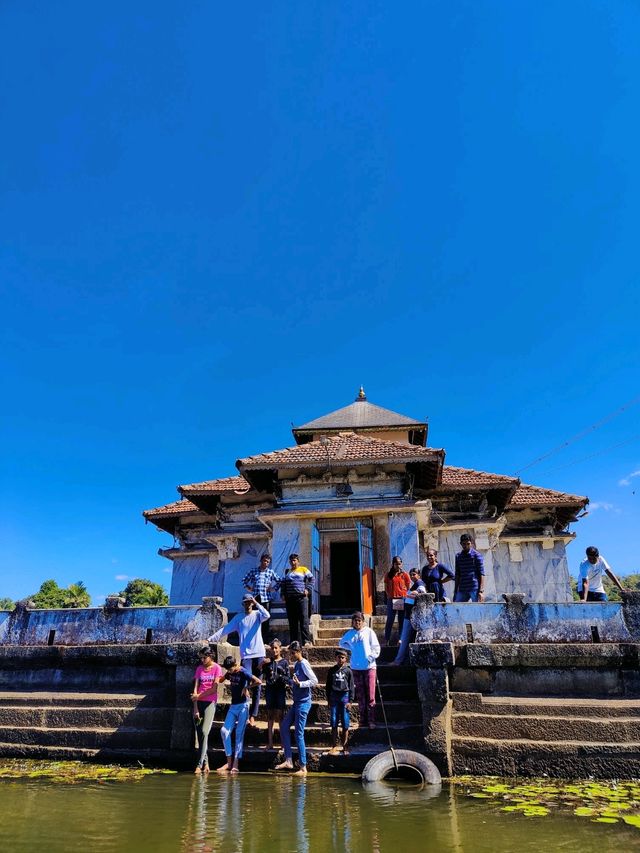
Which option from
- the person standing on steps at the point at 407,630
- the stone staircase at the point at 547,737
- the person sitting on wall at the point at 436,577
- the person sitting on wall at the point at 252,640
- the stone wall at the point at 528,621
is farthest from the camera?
the person sitting on wall at the point at 436,577

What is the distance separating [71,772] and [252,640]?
2656mm

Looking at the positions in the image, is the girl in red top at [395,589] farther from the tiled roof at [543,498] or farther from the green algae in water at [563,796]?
the tiled roof at [543,498]

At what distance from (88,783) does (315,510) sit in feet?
23.0

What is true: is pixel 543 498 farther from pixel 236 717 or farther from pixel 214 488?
pixel 236 717

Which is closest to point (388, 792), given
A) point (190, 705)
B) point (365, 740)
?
point (365, 740)

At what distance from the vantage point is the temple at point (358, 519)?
12328 mm

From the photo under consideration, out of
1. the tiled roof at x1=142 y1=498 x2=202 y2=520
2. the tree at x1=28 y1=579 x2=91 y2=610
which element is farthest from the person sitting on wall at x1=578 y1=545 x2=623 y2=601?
the tree at x1=28 y1=579 x2=91 y2=610

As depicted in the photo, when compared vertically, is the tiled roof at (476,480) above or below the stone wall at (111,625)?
above

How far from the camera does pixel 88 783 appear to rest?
632 cm

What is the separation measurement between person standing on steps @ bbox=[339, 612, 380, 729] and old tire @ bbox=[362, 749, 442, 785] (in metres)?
0.86

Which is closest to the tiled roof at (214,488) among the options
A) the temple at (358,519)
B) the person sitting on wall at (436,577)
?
the temple at (358,519)

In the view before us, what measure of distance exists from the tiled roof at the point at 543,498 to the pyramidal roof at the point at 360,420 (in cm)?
365

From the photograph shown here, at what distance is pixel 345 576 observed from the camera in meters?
15.3

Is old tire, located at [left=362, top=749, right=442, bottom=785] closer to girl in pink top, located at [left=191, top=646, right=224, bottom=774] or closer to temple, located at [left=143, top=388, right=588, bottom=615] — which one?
girl in pink top, located at [left=191, top=646, right=224, bottom=774]
